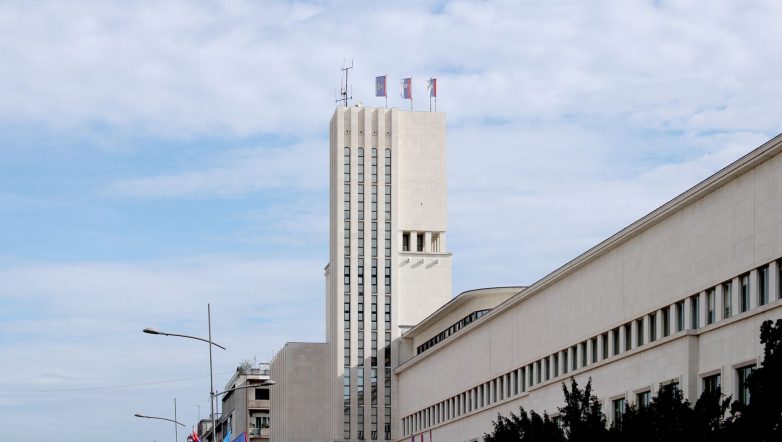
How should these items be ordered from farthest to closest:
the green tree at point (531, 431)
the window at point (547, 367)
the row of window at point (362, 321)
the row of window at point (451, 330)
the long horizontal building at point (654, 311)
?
the row of window at point (362, 321) → the row of window at point (451, 330) → the window at point (547, 367) → the green tree at point (531, 431) → the long horizontal building at point (654, 311)

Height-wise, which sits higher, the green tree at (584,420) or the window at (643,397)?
the window at (643,397)

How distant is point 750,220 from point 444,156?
69.1 meters

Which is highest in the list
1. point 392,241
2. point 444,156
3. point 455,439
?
point 444,156

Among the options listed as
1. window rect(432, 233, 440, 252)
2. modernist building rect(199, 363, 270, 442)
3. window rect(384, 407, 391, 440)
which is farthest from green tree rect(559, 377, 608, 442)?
modernist building rect(199, 363, 270, 442)

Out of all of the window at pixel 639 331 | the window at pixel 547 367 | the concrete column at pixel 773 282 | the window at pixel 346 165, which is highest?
the window at pixel 346 165

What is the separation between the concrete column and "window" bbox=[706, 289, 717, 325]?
16.1ft

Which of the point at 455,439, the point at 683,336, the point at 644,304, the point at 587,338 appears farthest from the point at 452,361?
the point at 683,336

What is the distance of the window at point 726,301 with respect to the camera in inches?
2079

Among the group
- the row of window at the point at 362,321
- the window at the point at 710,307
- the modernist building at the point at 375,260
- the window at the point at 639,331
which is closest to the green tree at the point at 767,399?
the window at the point at 710,307

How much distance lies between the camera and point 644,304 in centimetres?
6103

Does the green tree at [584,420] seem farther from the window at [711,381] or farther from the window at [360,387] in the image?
the window at [360,387]

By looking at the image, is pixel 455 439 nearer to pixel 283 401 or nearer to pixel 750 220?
pixel 283 401

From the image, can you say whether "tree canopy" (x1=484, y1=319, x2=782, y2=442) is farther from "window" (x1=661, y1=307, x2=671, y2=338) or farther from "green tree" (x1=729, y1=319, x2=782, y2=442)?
"window" (x1=661, y1=307, x2=671, y2=338)

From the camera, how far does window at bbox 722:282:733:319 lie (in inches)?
2079
